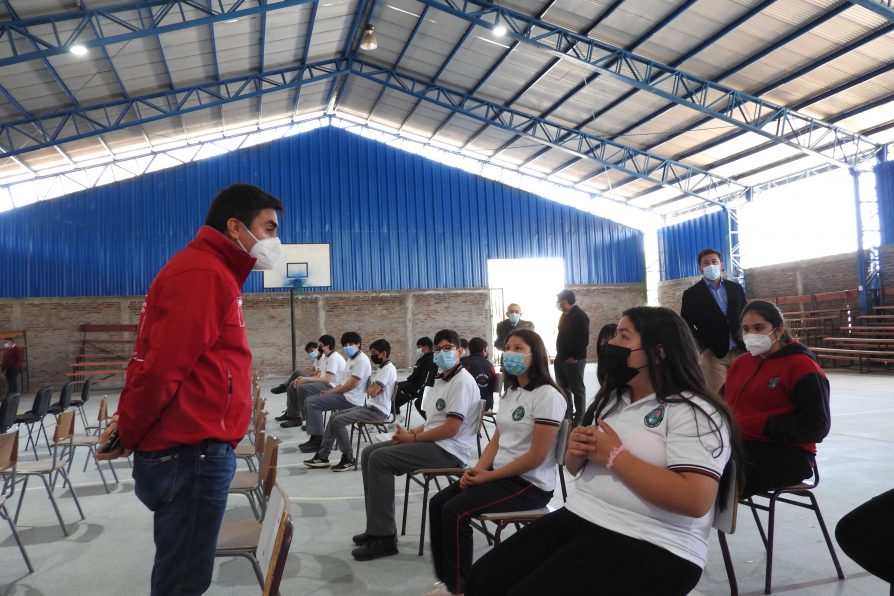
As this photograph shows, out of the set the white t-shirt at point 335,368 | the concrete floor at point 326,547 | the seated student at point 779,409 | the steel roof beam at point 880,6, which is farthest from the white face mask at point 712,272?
the steel roof beam at point 880,6

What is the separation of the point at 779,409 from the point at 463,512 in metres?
1.61

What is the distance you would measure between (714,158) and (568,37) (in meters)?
6.19

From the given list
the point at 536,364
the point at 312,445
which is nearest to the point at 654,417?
the point at 536,364

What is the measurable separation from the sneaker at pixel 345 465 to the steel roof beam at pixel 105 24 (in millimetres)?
7297

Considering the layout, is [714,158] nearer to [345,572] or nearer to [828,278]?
[828,278]

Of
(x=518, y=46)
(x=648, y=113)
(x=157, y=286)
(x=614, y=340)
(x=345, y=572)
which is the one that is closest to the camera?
(x=157, y=286)

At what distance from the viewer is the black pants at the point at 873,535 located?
162 centimetres

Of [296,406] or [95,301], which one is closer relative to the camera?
[296,406]

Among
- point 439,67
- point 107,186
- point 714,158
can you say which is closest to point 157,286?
point 439,67

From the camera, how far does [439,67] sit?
14.2 meters

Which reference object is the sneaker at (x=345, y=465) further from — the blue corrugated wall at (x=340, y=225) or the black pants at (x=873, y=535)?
the blue corrugated wall at (x=340, y=225)

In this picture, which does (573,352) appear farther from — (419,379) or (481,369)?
(419,379)

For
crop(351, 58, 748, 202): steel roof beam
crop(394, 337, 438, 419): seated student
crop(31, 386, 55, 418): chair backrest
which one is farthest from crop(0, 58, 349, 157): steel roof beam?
crop(394, 337, 438, 419): seated student

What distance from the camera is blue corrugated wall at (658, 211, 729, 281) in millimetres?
16875
